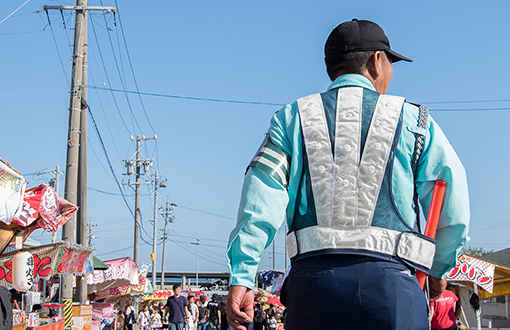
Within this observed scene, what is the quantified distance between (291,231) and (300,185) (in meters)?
0.19

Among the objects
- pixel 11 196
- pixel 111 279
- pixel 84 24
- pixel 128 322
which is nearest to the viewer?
pixel 11 196

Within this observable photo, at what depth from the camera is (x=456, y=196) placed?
6.97ft

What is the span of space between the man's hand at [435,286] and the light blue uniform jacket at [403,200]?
0.03 meters

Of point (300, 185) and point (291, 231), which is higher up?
point (300, 185)

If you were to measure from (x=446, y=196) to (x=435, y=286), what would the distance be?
37cm

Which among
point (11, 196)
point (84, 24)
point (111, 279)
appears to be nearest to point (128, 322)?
point (111, 279)

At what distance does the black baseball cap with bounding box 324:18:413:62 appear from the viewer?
2.41 metres

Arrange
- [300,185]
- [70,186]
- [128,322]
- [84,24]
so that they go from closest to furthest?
[300,185], [70,186], [84,24], [128,322]

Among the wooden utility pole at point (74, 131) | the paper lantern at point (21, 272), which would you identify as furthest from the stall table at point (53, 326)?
the wooden utility pole at point (74, 131)

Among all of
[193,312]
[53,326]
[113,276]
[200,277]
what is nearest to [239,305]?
[53,326]

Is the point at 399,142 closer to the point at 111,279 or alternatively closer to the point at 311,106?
the point at 311,106

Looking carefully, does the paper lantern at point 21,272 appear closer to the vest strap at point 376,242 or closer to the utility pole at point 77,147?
the utility pole at point 77,147

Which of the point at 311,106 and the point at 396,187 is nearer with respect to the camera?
the point at 396,187

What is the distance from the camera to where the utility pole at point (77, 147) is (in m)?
13.1
